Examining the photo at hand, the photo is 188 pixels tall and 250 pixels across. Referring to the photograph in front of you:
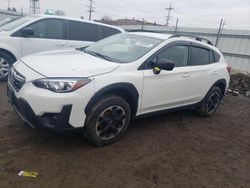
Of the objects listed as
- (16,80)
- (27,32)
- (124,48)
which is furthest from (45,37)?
(16,80)

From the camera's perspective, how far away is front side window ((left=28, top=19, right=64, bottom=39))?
669 centimetres

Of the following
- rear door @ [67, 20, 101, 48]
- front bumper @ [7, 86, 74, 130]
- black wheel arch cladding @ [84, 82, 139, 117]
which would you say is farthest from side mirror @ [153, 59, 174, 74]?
rear door @ [67, 20, 101, 48]

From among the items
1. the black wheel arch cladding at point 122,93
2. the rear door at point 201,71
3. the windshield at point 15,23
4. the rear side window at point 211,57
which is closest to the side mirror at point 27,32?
the windshield at point 15,23

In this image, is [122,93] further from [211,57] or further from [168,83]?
[211,57]

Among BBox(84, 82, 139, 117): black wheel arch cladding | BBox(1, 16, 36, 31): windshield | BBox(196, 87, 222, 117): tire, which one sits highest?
BBox(1, 16, 36, 31): windshield

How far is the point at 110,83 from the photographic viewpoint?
3465mm

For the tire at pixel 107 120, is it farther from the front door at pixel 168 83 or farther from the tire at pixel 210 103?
the tire at pixel 210 103

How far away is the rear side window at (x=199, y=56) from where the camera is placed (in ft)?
16.3

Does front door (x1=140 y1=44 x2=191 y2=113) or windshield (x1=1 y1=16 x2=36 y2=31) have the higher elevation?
windshield (x1=1 y1=16 x2=36 y2=31)

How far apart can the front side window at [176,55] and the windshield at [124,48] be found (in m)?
0.21

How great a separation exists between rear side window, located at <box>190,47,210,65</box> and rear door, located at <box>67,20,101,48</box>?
3.44 metres

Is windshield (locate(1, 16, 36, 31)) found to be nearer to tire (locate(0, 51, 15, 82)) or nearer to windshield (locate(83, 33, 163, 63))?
tire (locate(0, 51, 15, 82))

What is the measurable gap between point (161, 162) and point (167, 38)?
6.78 ft

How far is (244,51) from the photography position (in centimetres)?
1216
